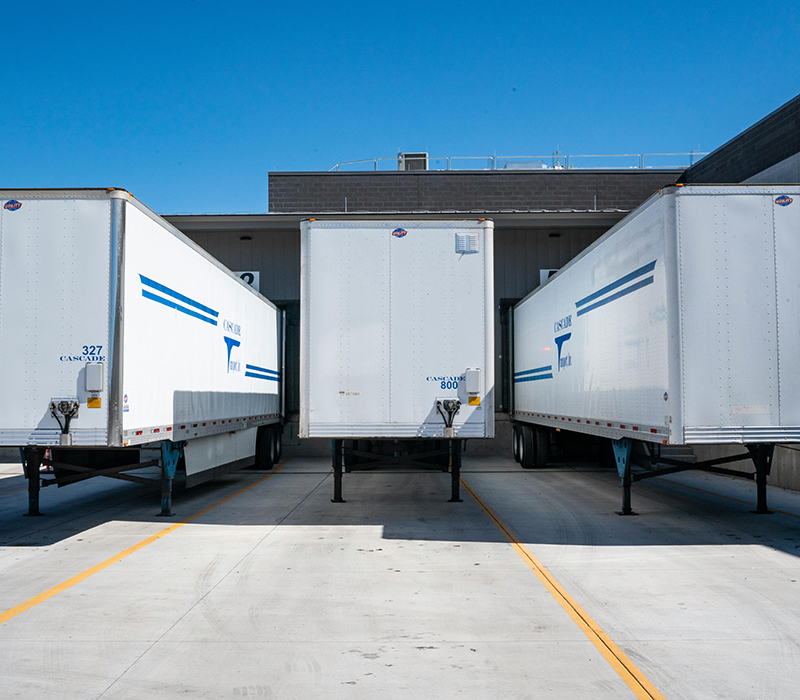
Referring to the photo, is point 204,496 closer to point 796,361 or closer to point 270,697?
point 270,697

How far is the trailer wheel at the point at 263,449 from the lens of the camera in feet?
52.5

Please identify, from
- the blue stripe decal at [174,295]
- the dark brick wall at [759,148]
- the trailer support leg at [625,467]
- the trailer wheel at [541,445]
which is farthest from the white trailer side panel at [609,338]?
the dark brick wall at [759,148]

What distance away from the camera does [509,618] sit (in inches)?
206

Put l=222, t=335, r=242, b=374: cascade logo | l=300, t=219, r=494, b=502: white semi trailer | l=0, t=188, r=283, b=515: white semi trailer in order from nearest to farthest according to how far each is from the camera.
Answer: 1. l=0, t=188, r=283, b=515: white semi trailer
2. l=300, t=219, r=494, b=502: white semi trailer
3. l=222, t=335, r=242, b=374: cascade logo

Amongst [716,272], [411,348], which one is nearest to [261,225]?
[411,348]

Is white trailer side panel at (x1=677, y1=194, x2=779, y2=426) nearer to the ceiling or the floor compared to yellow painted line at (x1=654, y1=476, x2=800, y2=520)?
nearer to the ceiling

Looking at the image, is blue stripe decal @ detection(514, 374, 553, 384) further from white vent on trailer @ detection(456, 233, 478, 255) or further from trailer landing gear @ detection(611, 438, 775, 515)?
white vent on trailer @ detection(456, 233, 478, 255)

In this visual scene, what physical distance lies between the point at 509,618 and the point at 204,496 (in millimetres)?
8102

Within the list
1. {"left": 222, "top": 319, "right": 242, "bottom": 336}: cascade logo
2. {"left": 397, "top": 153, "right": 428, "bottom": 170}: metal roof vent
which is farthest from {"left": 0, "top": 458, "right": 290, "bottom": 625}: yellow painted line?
{"left": 397, "top": 153, "right": 428, "bottom": 170}: metal roof vent

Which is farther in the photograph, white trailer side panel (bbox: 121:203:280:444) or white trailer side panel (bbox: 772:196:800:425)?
white trailer side panel (bbox: 121:203:280:444)

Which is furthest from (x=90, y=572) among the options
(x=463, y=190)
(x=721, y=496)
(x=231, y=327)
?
(x=463, y=190)

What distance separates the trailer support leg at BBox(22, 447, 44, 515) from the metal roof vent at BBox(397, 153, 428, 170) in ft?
59.4

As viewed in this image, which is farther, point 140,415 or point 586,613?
point 140,415

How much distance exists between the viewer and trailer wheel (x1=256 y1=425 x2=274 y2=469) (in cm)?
1602
